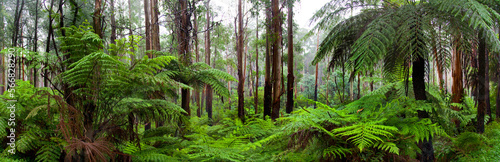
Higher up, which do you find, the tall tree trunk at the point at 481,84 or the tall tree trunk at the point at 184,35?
the tall tree trunk at the point at 184,35

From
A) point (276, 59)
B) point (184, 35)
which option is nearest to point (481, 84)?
point (276, 59)

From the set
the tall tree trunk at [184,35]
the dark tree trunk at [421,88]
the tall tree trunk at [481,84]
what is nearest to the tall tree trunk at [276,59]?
the tall tree trunk at [184,35]

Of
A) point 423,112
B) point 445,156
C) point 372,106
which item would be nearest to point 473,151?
point 445,156

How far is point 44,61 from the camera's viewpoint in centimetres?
257

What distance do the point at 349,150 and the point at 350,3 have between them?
2133 millimetres

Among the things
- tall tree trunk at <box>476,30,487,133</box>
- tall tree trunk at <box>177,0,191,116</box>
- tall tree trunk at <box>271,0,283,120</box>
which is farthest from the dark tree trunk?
tall tree trunk at <box>177,0,191,116</box>

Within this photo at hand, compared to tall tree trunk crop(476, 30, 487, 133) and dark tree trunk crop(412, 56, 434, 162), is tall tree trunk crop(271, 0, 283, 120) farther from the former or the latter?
tall tree trunk crop(476, 30, 487, 133)

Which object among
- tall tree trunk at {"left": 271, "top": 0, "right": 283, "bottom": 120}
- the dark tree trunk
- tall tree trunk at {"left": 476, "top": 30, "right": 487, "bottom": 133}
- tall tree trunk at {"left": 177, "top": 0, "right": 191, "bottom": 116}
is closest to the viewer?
the dark tree trunk

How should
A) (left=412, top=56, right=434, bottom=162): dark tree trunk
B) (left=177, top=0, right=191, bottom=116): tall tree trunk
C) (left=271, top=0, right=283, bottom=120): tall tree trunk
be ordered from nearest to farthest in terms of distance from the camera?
(left=412, top=56, right=434, bottom=162): dark tree trunk < (left=177, top=0, right=191, bottom=116): tall tree trunk < (left=271, top=0, right=283, bottom=120): tall tree trunk

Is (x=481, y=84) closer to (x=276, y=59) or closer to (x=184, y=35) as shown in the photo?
(x=276, y=59)

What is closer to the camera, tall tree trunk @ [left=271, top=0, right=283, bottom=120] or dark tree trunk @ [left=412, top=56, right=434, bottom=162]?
dark tree trunk @ [left=412, top=56, right=434, bottom=162]

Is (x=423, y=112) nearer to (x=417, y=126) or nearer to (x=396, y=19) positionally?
(x=417, y=126)

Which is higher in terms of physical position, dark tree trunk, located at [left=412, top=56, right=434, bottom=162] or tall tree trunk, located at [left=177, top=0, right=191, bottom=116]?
tall tree trunk, located at [left=177, top=0, right=191, bottom=116]

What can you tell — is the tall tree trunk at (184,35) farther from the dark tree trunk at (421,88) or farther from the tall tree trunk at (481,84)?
the tall tree trunk at (481,84)
